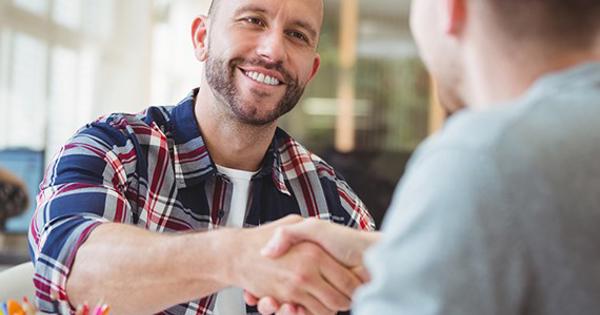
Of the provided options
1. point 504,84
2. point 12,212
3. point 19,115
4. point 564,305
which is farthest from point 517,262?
point 19,115

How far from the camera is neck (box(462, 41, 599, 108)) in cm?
57

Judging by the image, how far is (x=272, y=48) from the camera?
157 centimetres

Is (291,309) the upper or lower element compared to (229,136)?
lower

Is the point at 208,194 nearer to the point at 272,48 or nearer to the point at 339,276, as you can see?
the point at 272,48

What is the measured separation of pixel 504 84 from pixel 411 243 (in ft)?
0.56

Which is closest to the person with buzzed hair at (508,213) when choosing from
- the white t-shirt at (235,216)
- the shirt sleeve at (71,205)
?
the shirt sleeve at (71,205)

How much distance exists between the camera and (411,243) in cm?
50

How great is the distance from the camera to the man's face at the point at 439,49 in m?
0.64

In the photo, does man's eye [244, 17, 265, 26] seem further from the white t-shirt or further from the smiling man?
the white t-shirt

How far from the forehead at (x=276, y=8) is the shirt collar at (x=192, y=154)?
0.21m

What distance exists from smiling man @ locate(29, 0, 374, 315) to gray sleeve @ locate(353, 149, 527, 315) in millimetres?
540

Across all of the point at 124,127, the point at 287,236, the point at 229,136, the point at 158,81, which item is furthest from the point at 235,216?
the point at 158,81

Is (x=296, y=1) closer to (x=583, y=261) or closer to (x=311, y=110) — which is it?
(x=583, y=261)

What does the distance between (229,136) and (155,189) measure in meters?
0.22
